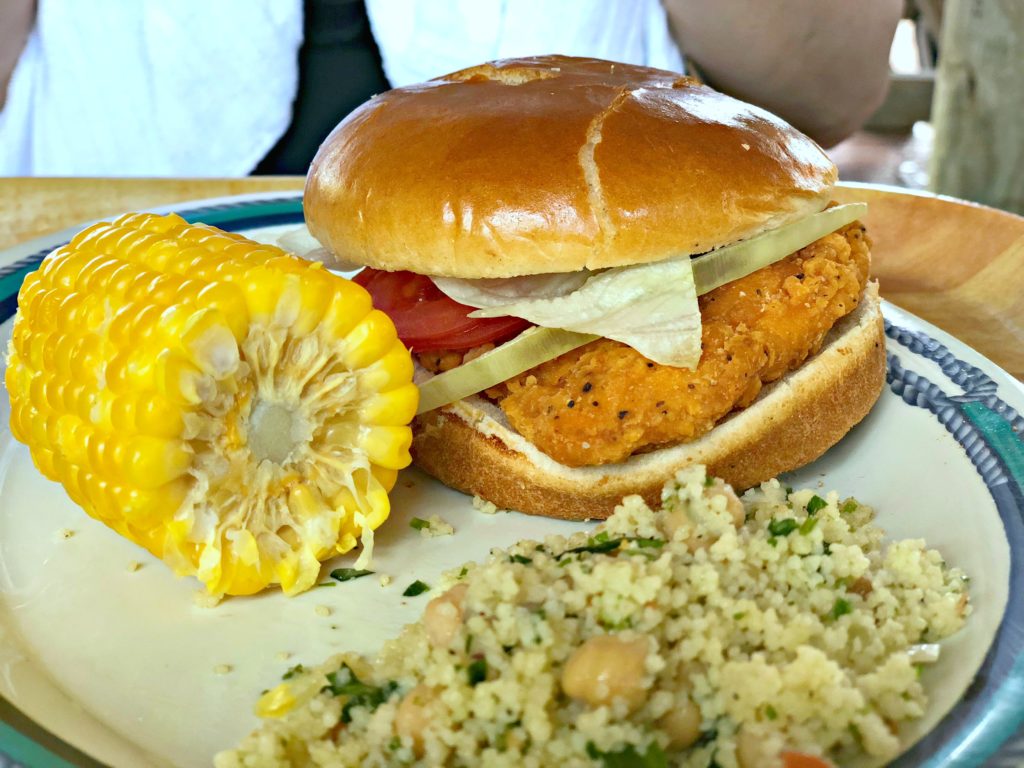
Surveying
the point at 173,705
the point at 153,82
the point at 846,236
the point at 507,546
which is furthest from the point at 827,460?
the point at 153,82

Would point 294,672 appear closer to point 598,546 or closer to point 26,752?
point 26,752

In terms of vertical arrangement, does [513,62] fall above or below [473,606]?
above

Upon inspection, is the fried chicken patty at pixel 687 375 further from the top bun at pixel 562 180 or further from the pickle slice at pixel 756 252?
the top bun at pixel 562 180

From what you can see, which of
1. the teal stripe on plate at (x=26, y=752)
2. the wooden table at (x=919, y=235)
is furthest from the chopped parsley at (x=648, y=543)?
the wooden table at (x=919, y=235)

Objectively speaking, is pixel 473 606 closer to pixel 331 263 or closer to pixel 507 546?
pixel 507 546

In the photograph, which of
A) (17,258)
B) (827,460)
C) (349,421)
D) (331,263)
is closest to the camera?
(349,421)

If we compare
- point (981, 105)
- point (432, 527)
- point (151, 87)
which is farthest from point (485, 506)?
point (981, 105)
